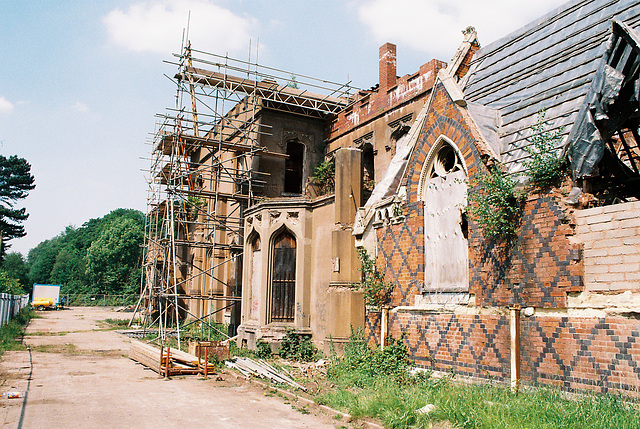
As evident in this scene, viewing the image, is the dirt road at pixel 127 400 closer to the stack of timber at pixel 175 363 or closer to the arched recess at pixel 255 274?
the stack of timber at pixel 175 363

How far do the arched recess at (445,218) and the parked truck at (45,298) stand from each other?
5579 cm

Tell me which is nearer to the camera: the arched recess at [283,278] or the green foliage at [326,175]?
the arched recess at [283,278]

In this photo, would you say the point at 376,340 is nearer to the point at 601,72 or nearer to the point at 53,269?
the point at 601,72

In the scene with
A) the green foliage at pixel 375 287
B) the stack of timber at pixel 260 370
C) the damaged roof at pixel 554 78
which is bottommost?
the stack of timber at pixel 260 370

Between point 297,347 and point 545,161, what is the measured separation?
11197mm

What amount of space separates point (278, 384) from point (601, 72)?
31.0ft

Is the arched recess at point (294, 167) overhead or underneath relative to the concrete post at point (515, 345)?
overhead

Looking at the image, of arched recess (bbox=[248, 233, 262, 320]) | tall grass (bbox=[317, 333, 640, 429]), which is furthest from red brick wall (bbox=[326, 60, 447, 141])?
tall grass (bbox=[317, 333, 640, 429])

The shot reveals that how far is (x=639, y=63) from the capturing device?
769cm

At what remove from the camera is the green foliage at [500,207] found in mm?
9008

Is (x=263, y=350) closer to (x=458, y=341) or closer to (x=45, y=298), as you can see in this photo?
(x=458, y=341)

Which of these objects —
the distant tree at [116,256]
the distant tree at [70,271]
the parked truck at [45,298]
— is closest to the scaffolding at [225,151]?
the parked truck at [45,298]

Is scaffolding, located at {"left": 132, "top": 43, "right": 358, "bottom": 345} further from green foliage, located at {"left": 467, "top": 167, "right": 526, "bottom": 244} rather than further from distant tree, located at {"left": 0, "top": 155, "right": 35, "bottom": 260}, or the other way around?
distant tree, located at {"left": 0, "top": 155, "right": 35, "bottom": 260}

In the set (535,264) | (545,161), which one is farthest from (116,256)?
(545,161)
